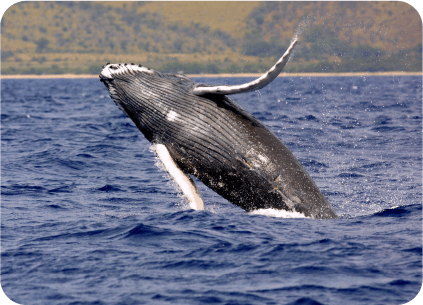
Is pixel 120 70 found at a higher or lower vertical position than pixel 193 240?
higher

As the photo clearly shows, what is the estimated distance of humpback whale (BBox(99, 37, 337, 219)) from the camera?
8.59m

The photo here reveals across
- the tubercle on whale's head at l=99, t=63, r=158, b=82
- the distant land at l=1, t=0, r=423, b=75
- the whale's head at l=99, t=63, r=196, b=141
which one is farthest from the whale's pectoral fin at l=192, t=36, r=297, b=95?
the distant land at l=1, t=0, r=423, b=75

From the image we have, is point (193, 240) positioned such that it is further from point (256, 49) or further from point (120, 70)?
point (256, 49)

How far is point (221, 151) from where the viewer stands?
8.72 m

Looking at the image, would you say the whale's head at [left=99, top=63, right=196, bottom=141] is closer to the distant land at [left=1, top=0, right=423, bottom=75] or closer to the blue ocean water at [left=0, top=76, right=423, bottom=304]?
the blue ocean water at [left=0, top=76, right=423, bottom=304]

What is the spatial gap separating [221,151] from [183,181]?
78 cm

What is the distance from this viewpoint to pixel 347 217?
9.32 m

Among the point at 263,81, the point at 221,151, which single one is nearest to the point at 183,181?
the point at 221,151

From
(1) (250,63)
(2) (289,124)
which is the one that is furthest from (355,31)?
(2) (289,124)

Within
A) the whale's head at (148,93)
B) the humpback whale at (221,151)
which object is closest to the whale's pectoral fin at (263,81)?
the humpback whale at (221,151)

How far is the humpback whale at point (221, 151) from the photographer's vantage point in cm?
859

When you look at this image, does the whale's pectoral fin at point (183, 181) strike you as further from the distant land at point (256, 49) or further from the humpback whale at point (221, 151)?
the distant land at point (256, 49)

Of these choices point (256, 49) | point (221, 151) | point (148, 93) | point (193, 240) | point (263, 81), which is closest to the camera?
Result: point (263, 81)

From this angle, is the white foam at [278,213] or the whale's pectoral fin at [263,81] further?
the white foam at [278,213]
